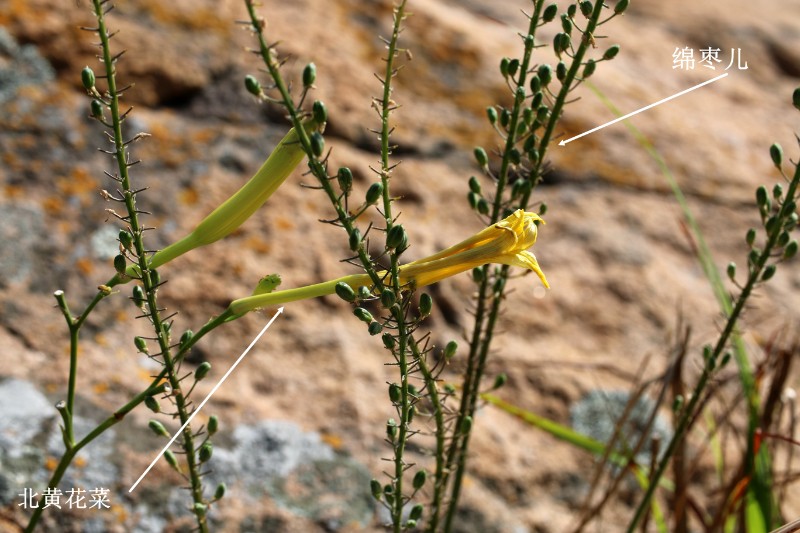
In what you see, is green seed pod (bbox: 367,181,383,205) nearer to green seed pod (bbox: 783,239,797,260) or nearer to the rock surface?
green seed pod (bbox: 783,239,797,260)

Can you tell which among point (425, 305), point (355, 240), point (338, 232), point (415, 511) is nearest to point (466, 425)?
point (415, 511)

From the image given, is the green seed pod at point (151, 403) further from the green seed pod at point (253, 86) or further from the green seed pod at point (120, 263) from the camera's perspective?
the green seed pod at point (253, 86)

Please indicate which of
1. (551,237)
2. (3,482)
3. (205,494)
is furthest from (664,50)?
(3,482)

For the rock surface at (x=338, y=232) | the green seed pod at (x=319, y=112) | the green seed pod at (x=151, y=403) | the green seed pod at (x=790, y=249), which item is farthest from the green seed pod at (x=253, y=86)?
the rock surface at (x=338, y=232)

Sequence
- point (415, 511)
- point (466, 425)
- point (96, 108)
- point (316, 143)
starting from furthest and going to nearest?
point (466, 425)
point (415, 511)
point (96, 108)
point (316, 143)

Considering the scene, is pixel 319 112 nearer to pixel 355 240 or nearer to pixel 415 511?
pixel 355 240

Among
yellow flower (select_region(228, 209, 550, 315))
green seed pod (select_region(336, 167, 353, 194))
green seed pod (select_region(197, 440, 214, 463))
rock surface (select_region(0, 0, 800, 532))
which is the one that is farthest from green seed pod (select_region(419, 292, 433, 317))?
rock surface (select_region(0, 0, 800, 532))

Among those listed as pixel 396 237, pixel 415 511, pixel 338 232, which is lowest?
pixel 415 511
